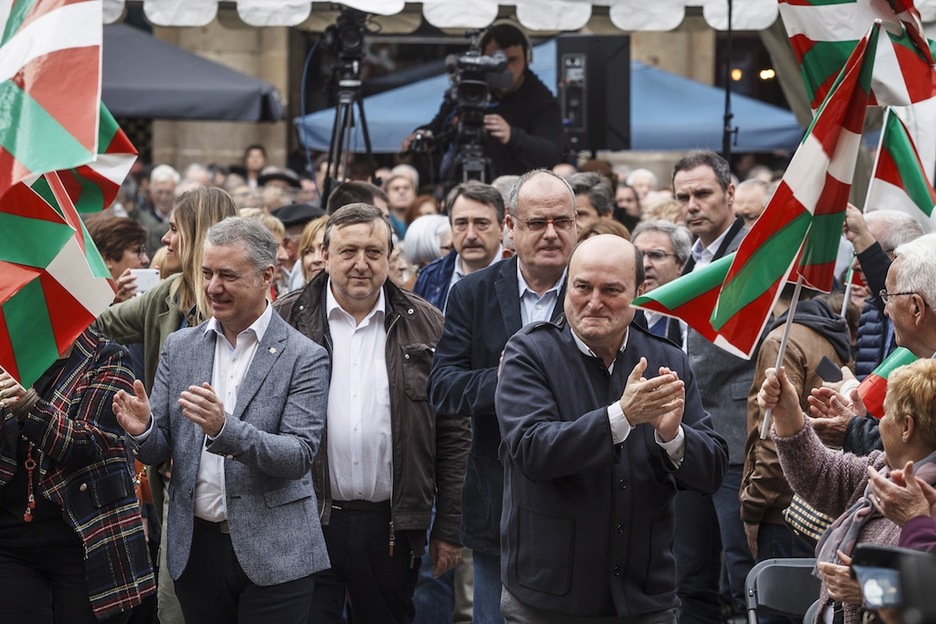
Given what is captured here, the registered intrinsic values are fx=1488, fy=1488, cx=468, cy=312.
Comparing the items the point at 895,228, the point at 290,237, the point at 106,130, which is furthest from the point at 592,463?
Answer: the point at 290,237

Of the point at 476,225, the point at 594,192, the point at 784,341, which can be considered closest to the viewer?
the point at 784,341

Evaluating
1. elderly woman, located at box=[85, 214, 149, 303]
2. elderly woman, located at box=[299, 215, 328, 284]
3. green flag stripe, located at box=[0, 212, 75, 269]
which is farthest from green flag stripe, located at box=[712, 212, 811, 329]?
elderly woman, located at box=[85, 214, 149, 303]

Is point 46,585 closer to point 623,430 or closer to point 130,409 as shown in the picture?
point 130,409

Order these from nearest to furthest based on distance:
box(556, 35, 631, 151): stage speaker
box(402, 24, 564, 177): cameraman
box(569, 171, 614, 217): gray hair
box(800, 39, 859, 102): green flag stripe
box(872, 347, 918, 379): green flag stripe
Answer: box(872, 347, 918, 379): green flag stripe < box(800, 39, 859, 102): green flag stripe < box(569, 171, 614, 217): gray hair < box(402, 24, 564, 177): cameraman < box(556, 35, 631, 151): stage speaker

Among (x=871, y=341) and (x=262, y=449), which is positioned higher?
(x=871, y=341)

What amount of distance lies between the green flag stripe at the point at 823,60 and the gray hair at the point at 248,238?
2221 mm

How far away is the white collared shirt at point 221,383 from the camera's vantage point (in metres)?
5.56

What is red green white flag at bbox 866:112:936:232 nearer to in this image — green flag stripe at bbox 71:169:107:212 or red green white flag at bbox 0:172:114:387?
green flag stripe at bbox 71:169:107:212

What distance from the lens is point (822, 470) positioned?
489 centimetres

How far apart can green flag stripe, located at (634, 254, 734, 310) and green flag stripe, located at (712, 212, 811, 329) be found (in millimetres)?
64

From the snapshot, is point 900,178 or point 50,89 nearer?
point 50,89

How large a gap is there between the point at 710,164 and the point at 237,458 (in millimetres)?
3347

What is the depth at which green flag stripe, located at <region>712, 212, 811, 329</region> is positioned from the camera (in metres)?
4.95

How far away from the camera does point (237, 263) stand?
558 cm
